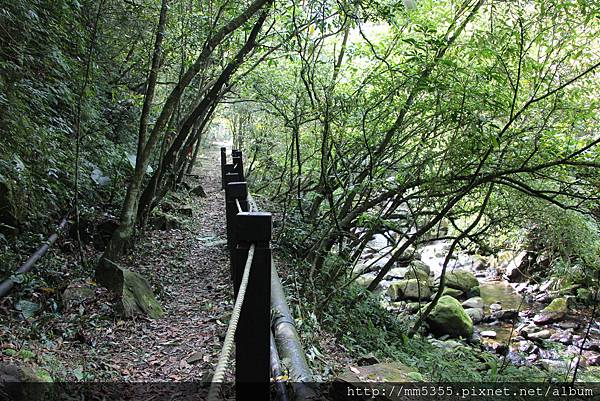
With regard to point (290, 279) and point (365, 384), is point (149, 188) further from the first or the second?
point (365, 384)

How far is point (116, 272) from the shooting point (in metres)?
5.30

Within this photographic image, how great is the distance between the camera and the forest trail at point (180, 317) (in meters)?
4.07

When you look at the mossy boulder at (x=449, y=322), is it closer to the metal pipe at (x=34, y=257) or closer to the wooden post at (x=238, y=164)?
the wooden post at (x=238, y=164)

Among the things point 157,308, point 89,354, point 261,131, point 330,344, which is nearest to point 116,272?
point 157,308

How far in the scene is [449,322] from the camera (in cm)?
1059

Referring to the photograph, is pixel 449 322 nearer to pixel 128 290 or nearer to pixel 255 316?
pixel 128 290

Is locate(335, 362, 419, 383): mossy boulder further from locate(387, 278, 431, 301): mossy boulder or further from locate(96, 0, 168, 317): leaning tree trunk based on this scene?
locate(387, 278, 431, 301): mossy boulder

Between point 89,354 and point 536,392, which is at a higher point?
point 89,354

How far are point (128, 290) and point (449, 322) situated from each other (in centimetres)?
834

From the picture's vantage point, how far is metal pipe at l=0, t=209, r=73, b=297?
13.3 ft

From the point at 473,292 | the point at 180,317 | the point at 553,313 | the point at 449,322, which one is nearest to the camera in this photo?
the point at 180,317

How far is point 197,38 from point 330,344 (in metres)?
5.64

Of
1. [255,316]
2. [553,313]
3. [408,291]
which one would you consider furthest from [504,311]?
[255,316]

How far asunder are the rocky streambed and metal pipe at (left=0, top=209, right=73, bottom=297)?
5.03m
